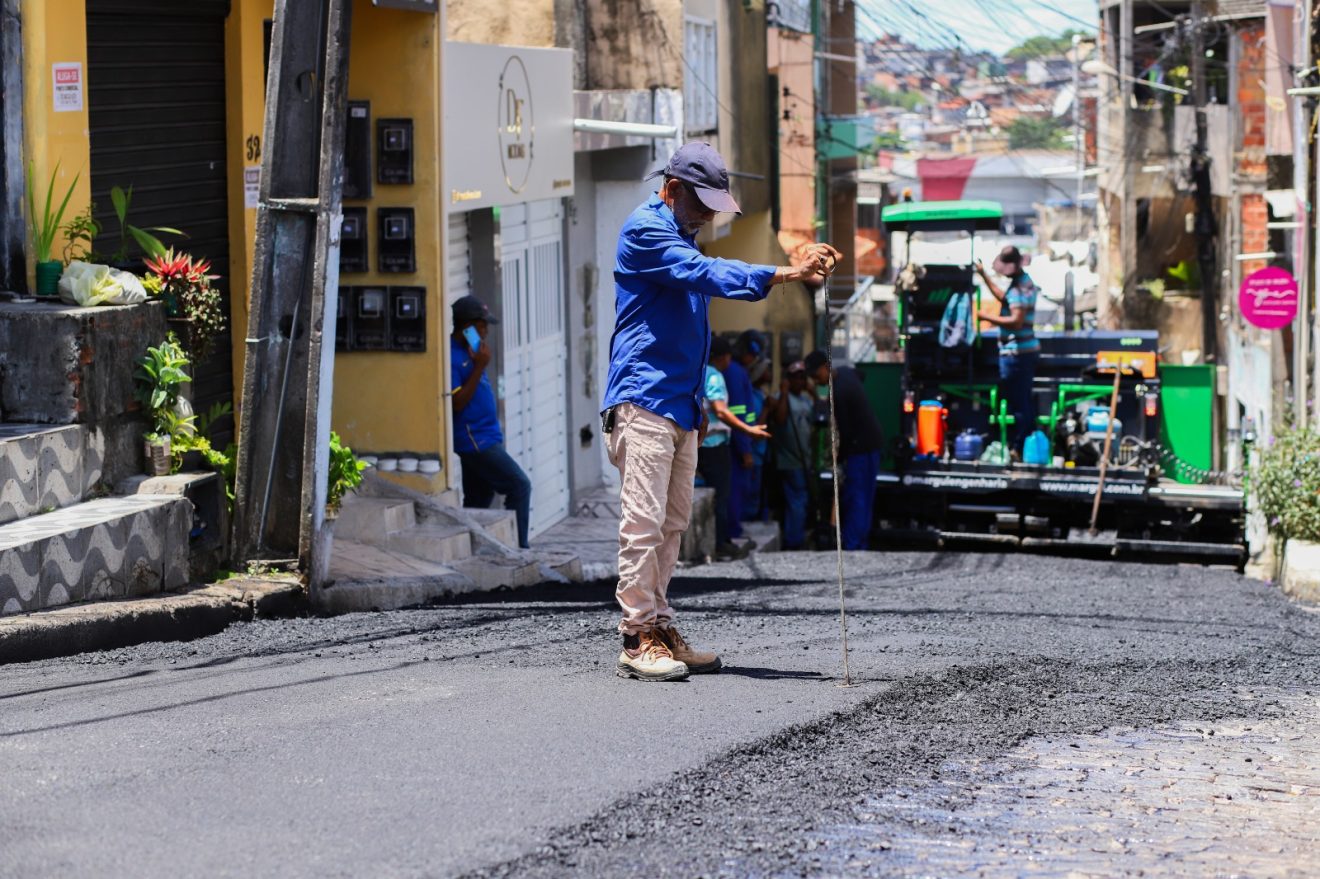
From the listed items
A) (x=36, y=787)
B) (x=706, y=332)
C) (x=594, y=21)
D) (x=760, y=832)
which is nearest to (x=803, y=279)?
(x=706, y=332)

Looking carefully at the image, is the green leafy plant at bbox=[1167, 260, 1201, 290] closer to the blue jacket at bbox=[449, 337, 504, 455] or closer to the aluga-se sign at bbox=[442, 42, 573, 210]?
the aluga-se sign at bbox=[442, 42, 573, 210]

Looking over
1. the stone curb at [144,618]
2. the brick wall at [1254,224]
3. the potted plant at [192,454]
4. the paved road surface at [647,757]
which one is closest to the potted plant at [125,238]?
the potted plant at [192,454]

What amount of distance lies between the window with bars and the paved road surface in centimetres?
1222

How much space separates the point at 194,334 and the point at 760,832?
5.47m

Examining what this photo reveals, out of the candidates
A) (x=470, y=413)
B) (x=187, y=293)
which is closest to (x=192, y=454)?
(x=187, y=293)

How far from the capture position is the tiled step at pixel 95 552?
23.6ft

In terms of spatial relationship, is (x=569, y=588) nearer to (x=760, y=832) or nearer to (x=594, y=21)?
(x=760, y=832)

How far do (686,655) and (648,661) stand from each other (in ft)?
0.82

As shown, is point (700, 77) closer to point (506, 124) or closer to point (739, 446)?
point (739, 446)

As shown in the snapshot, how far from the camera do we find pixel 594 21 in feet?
59.0

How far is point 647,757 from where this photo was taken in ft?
16.9

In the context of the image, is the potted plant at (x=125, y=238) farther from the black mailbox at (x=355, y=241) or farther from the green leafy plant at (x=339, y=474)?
the black mailbox at (x=355, y=241)

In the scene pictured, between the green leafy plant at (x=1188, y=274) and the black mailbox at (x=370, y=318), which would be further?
the green leafy plant at (x=1188, y=274)

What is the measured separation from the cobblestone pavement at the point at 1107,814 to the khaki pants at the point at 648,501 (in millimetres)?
1496
